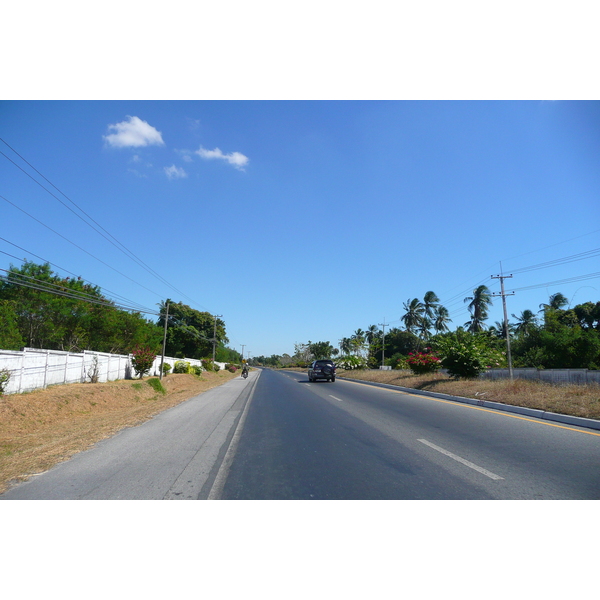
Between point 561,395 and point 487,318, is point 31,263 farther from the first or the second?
point 487,318

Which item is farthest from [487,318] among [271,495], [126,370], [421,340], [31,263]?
[271,495]

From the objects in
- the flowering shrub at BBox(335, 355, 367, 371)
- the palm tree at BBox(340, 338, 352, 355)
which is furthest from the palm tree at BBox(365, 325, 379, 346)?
the flowering shrub at BBox(335, 355, 367, 371)

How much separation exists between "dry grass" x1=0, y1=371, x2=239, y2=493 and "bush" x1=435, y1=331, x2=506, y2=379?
1464cm

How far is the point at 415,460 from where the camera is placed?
256 inches

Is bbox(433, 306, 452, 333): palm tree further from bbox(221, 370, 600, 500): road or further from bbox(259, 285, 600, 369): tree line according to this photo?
bbox(221, 370, 600, 500): road

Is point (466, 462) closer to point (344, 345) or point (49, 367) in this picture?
point (49, 367)

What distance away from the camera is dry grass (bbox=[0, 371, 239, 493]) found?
22.2ft

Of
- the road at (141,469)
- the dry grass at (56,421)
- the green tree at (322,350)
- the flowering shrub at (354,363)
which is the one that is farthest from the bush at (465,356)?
the green tree at (322,350)

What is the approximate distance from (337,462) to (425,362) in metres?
23.0

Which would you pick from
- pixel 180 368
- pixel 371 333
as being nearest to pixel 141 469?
pixel 180 368

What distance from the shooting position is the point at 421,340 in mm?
75188

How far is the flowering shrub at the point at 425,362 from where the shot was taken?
27766 millimetres

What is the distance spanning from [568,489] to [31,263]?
34.7 m

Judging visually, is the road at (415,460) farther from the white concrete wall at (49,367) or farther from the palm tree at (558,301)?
the palm tree at (558,301)
